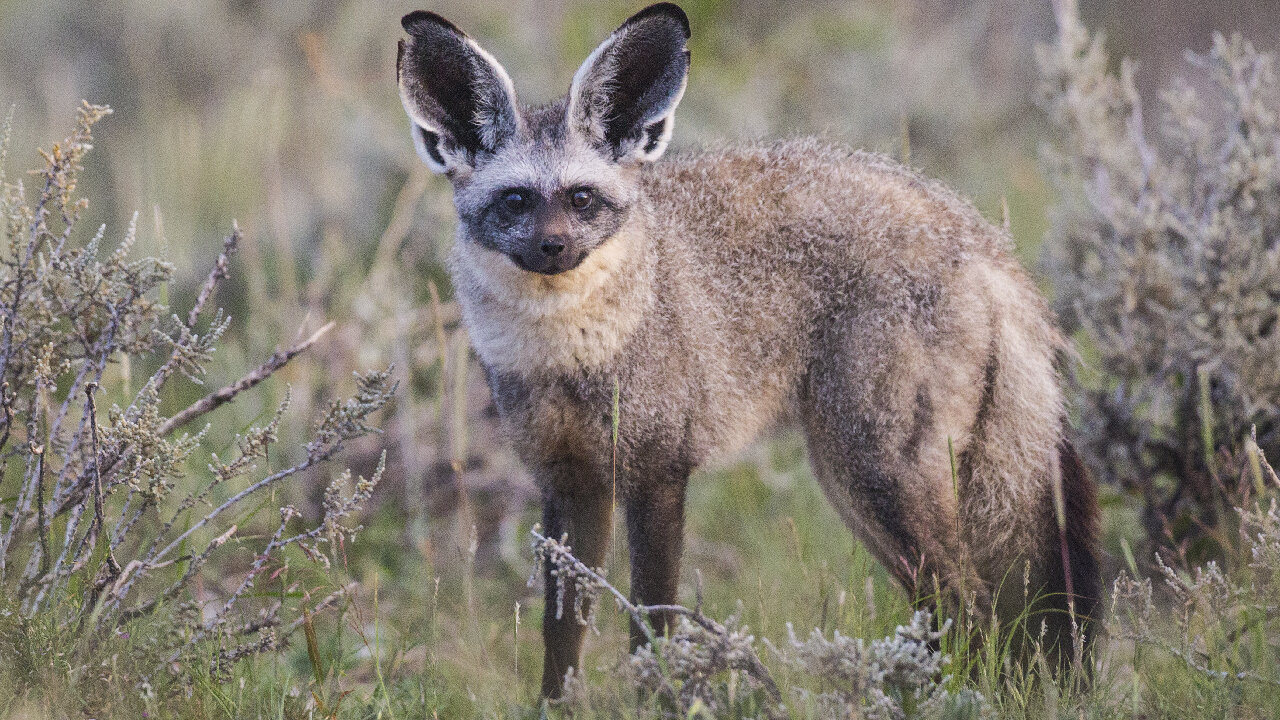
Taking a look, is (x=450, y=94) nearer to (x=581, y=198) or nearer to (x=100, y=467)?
(x=581, y=198)

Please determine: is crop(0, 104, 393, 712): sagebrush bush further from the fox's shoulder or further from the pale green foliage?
the fox's shoulder

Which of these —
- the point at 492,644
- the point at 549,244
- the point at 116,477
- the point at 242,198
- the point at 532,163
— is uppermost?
the point at 242,198

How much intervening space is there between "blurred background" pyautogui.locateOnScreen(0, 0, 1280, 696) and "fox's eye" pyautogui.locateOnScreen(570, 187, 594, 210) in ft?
2.23

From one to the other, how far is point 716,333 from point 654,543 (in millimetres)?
773

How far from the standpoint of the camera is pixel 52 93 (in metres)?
9.38

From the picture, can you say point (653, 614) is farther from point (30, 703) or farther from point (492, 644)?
point (30, 703)

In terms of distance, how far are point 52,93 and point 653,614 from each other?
319 inches

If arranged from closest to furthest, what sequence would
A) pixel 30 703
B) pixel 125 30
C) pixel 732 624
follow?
pixel 30 703 → pixel 732 624 → pixel 125 30

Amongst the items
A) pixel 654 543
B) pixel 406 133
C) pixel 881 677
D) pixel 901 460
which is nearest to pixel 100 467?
pixel 654 543

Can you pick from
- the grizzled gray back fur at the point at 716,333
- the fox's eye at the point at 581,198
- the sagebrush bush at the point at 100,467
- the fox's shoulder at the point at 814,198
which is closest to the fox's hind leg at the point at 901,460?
the grizzled gray back fur at the point at 716,333

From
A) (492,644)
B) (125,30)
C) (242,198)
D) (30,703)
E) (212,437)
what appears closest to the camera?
(30,703)

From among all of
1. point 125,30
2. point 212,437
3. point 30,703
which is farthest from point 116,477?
point 125,30

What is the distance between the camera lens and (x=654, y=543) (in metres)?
3.78

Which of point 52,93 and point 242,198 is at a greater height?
point 52,93
